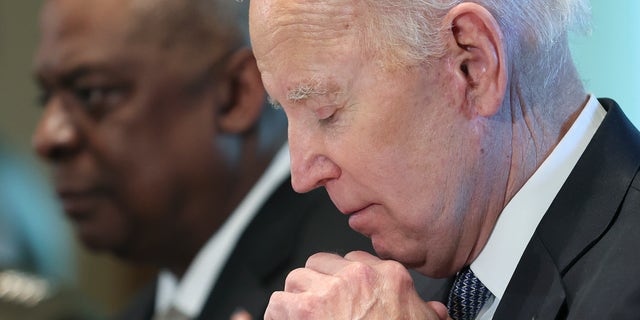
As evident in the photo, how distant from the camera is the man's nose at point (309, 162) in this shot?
1604 mm

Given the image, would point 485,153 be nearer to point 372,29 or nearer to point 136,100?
point 372,29

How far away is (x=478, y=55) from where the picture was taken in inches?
60.2

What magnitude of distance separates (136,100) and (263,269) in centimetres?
59

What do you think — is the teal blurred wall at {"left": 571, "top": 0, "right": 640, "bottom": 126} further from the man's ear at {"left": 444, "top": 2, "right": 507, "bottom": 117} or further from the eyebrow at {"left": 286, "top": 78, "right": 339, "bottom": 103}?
the eyebrow at {"left": 286, "top": 78, "right": 339, "bottom": 103}

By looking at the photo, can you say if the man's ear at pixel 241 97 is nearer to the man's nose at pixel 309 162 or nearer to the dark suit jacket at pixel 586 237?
the man's nose at pixel 309 162

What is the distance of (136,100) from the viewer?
108 inches

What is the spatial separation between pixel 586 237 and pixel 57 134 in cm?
166

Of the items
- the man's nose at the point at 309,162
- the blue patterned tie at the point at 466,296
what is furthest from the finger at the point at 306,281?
the blue patterned tie at the point at 466,296

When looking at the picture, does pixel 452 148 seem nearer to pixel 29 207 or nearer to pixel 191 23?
pixel 191 23

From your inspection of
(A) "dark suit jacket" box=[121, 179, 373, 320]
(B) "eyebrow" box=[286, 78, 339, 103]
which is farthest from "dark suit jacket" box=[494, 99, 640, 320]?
(A) "dark suit jacket" box=[121, 179, 373, 320]

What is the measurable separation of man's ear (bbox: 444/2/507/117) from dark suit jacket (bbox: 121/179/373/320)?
68 centimetres

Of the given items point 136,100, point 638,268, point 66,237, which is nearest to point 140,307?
point 136,100

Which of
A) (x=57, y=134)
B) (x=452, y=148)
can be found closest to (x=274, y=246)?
(x=57, y=134)

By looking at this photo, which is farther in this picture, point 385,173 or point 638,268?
point 385,173
